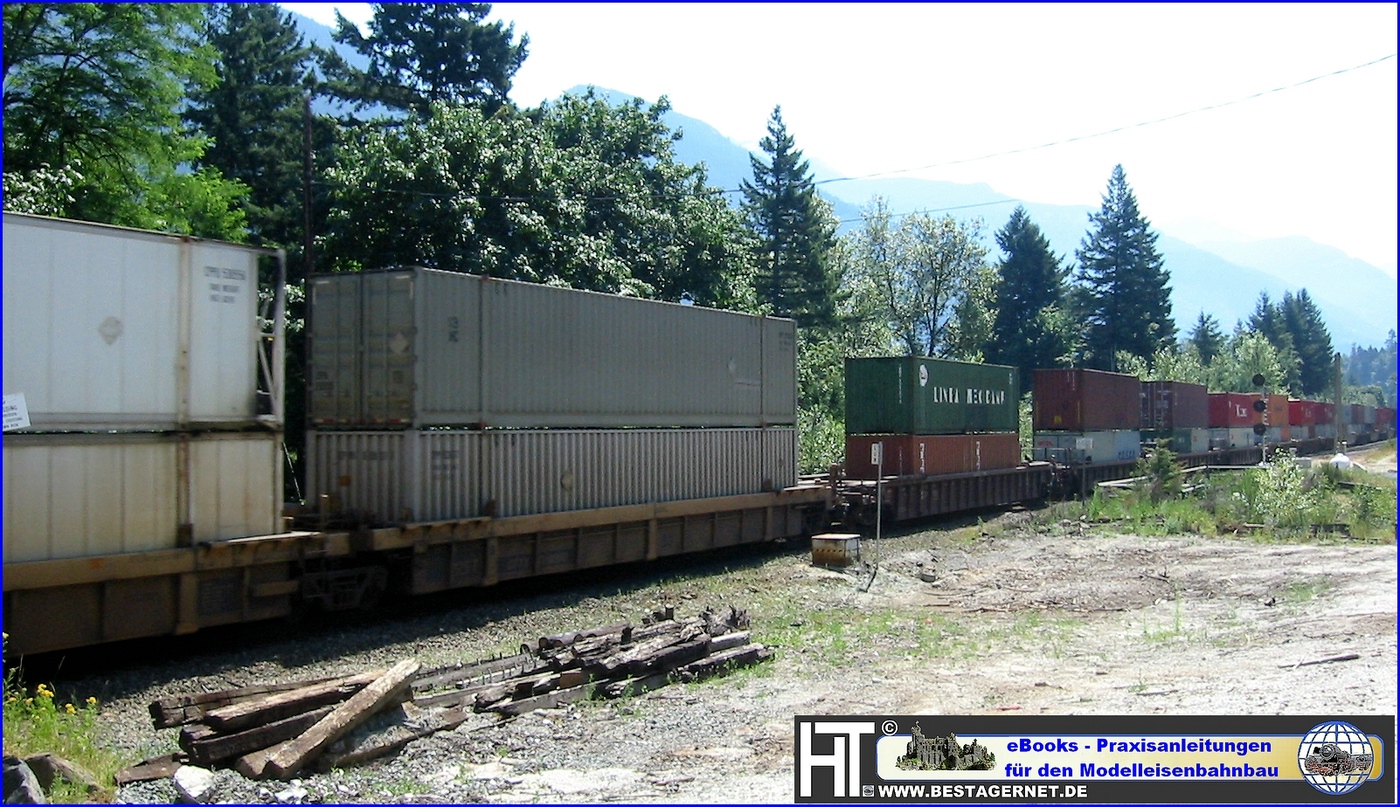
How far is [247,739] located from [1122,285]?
80.0 meters

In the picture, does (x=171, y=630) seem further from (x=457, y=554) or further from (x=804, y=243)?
(x=804, y=243)

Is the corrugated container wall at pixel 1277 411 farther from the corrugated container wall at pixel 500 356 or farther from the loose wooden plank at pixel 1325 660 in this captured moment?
the loose wooden plank at pixel 1325 660

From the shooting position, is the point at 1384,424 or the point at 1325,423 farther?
the point at 1384,424

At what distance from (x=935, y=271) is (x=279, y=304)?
5955cm

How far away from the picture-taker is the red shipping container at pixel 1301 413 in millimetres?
53719

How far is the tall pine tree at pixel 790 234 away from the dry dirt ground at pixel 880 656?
112ft

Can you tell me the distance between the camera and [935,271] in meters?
67.5

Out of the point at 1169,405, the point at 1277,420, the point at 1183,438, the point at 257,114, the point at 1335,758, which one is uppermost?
the point at 257,114

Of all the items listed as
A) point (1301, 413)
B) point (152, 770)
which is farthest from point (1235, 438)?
point (152, 770)

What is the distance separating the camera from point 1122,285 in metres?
79.4

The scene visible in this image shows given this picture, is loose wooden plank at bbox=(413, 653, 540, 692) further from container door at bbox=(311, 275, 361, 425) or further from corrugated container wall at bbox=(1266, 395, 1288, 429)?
corrugated container wall at bbox=(1266, 395, 1288, 429)

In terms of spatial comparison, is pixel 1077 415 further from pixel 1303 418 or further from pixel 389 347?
pixel 1303 418

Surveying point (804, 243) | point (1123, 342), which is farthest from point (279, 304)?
point (1123, 342)

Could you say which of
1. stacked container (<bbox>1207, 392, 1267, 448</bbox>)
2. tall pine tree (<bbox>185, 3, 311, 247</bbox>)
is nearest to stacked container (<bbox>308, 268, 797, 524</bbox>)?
tall pine tree (<bbox>185, 3, 311, 247</bbox>)
